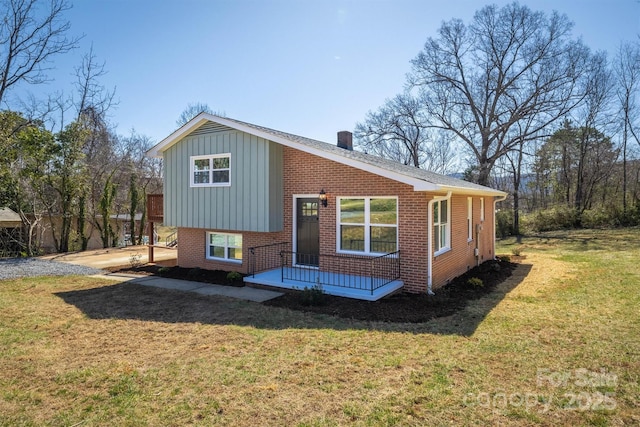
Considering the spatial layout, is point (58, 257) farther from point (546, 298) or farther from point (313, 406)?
point (546, 298)

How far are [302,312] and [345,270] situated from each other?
250cm

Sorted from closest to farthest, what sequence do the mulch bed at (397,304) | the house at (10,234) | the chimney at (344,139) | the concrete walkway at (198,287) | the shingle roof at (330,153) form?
the mulch bed at (397,304), the shingle roof at (330,153), the concrete walkway at (198,287), the chimney at (344,139), the house at (10,234)

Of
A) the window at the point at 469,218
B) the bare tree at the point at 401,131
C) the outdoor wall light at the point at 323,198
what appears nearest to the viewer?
the outdoor wall light at the point at 323,198

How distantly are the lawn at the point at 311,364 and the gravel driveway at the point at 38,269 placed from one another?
12.5 ft

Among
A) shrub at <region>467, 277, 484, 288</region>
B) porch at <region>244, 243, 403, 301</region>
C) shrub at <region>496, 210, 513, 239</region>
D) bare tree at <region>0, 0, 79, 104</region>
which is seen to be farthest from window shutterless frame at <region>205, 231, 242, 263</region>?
shrub at <region>496, 210, 513, 239</region>

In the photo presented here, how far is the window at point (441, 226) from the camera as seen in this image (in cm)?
927

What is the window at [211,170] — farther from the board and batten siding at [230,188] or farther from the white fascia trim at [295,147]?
the white fascia trim at [295,147]

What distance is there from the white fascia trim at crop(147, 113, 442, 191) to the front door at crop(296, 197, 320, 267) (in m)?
1.51

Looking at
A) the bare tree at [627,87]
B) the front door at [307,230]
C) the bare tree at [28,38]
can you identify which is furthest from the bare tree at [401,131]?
the front door at [307,230]

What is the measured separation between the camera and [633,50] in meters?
26.8

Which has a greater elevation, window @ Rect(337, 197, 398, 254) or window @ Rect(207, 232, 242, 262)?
window @ Rect(337, 197, 398, 254)

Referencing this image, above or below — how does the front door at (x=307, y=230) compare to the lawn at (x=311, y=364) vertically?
above

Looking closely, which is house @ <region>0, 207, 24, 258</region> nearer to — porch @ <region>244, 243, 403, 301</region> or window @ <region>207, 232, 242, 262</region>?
window @ <region>207, 232, 242, 262</region>

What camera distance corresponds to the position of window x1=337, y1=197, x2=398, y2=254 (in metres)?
8.99
